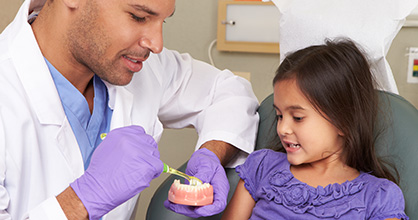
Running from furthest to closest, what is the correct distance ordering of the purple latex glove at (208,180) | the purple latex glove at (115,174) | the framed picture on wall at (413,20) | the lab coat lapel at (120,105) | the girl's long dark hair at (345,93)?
the framed picture on wall at (413,20)
the lab coat lapel at (120,105)
the girl's long dark hair at (345,93)
the purple latex glove at (208,180)
the purple latex glove at (115,174)

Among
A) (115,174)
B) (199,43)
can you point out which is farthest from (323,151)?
(199,43)

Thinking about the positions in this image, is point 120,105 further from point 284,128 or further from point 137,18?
point 284,128

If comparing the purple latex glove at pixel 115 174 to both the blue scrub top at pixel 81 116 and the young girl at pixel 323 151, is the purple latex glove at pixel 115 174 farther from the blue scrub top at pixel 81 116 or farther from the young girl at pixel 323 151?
the young girl at pixel 323 151

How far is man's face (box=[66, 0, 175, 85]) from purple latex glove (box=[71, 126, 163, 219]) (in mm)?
276

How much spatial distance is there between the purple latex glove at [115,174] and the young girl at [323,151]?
384 mm

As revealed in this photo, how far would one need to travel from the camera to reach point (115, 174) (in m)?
1.09

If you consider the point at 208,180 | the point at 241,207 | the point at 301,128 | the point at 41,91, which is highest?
the point at 41,91

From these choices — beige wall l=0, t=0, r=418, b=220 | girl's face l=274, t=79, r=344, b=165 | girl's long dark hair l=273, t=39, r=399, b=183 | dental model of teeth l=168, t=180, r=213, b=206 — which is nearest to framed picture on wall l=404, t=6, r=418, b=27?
beige wall l=0, t=0, r=418, b=220

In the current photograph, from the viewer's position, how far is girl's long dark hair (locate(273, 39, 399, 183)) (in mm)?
1327

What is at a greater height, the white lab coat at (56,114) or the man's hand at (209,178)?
the white lab coat at (56,114)

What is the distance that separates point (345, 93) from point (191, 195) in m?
0.53

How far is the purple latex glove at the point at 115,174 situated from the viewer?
1078 mm

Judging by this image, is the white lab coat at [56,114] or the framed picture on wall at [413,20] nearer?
the white lab coat at [56,114]

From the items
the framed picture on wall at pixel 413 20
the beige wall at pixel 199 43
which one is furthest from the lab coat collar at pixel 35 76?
the framed picture on wall at pixel 413 20
